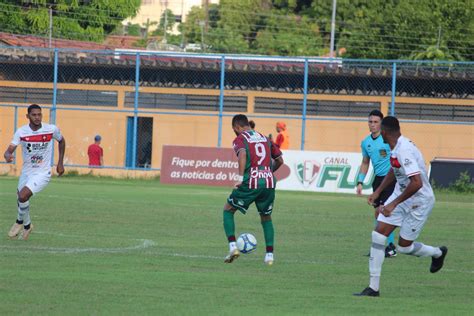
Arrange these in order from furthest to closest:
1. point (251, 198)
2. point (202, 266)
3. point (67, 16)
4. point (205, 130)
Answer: point (67, 16) → point (205, 130) → point (251, 198) → point (202, 266)

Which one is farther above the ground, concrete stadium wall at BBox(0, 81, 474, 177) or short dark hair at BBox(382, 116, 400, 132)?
short dark hair at BBox(382, 116, 400, 132)

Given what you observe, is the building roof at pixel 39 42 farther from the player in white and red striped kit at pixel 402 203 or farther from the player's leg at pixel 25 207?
the player in white and red striped kit at pixel 402 203

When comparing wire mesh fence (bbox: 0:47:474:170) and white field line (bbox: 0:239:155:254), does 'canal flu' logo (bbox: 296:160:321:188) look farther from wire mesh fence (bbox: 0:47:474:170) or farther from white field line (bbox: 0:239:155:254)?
white field line (bbox: 0:239:155:254)

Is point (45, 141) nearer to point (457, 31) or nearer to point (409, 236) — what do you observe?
point (409, 236)

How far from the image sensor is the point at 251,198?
1330 cm

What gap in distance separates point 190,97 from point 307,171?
1423 cm

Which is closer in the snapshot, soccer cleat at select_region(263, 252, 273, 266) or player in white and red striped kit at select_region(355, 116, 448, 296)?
player in white and red striped kit at select_region(355, 116, 448, 296)

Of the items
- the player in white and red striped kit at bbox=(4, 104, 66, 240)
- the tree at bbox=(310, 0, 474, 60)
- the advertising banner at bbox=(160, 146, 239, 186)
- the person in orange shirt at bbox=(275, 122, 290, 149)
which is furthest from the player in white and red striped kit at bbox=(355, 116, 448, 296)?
the tree at bbox=(310, 0, 474, 60)

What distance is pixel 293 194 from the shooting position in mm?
29469

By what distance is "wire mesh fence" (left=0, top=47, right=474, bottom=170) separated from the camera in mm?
41750

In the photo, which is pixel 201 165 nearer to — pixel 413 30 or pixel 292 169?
pixel 292 169

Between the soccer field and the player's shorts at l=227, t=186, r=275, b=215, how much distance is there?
0.74 m

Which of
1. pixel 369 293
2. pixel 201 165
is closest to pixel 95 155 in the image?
pixel 201 165

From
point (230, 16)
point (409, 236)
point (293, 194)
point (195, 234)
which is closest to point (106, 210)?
point (195, 234)
